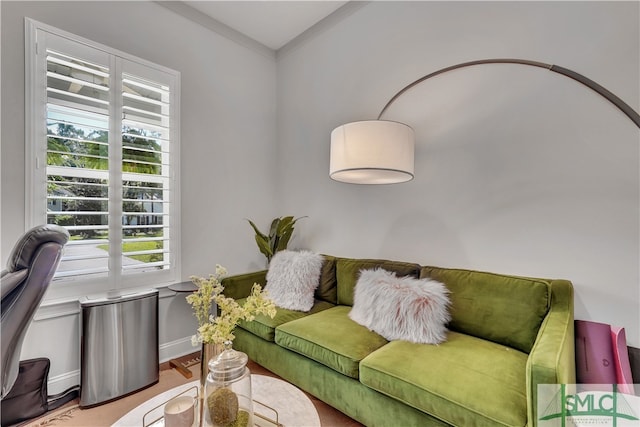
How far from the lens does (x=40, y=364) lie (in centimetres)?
183

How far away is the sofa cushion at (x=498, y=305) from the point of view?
1.57m

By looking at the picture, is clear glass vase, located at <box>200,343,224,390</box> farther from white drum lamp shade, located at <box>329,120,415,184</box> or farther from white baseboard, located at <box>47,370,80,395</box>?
white baseboard, located at <box>47,370,80,395</box>

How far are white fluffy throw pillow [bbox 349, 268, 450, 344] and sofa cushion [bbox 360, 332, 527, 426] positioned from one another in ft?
0.22

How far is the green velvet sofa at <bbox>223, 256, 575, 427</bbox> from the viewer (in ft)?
3.78

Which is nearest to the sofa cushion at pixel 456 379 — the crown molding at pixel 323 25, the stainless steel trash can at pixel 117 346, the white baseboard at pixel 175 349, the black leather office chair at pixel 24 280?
the black leather office chair at pixel 24 280

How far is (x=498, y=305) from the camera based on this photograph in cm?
167

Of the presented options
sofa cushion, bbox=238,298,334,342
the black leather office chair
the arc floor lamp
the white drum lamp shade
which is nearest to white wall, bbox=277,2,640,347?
the arc floor lamp

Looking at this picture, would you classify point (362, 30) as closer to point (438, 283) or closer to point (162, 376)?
point (438, 283)

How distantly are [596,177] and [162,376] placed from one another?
125 inches

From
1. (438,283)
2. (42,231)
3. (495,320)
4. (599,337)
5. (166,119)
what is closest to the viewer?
(42,231)

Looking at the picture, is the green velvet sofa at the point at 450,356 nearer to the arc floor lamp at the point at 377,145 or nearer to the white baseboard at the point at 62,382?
the arc floor lamp at the point at 377,145

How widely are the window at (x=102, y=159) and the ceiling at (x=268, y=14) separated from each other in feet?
2.44

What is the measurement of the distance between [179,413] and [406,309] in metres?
Answer: 1.21

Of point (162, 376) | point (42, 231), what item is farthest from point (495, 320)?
point (162, 376)
